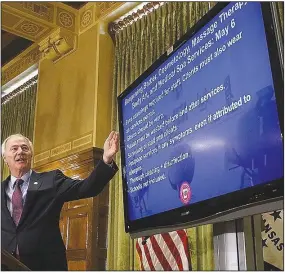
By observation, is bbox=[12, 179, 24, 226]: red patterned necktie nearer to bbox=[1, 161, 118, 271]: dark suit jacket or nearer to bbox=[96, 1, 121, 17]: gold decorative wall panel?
bbox=[1, 161, 118, 271]: dark suit jacket

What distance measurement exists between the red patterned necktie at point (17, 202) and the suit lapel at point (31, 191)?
0.8 inches

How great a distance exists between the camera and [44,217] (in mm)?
1990

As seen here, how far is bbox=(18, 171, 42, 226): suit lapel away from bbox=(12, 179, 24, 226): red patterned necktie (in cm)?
2

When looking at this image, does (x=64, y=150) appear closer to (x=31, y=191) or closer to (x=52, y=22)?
(x=52, y=22)

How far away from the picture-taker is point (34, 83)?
13.3 ft

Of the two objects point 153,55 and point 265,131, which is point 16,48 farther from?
point 265,131

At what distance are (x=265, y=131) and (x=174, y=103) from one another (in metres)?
0.53

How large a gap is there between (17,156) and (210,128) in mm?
991

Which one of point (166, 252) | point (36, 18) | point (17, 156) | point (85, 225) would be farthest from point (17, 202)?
point (36, 18)

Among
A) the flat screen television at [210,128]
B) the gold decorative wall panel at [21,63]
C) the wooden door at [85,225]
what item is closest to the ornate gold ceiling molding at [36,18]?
the gold decorative wall panel at [21,63]

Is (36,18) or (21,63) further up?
(36,18)

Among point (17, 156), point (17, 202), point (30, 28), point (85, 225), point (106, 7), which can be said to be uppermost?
point (106, 7)

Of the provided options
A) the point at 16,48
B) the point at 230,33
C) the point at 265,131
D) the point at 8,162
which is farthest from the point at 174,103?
the point at 16,48

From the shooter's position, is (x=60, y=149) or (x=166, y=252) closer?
(x=166, y=252)
